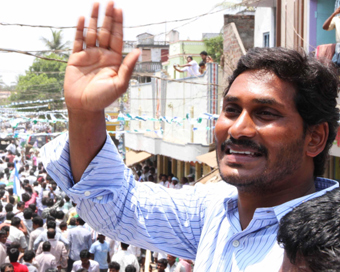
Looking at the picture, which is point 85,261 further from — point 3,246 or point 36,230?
point 36,230

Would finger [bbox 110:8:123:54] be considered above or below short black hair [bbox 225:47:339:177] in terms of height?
above

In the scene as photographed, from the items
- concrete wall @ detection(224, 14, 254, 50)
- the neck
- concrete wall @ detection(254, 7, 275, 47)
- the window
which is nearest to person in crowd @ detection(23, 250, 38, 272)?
the neck

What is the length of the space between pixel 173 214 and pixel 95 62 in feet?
2.45

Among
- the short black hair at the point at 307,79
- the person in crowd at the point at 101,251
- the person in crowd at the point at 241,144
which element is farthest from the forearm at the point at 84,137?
the person in crowd at the point at 101,251

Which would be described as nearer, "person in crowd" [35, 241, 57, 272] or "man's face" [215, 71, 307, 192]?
"man's face" [215, 71, 307, 192]

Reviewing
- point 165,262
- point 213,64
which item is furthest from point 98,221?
point 213,64

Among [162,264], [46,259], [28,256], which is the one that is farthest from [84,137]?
[46,259]

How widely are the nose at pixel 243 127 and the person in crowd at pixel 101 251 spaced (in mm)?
6192

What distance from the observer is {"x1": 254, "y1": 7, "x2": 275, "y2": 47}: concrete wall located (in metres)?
13.2

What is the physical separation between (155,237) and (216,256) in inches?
14.0

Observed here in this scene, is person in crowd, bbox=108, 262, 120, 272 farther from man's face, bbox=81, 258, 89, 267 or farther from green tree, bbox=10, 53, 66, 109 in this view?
green tree, bbox=10, 53, 66, 109

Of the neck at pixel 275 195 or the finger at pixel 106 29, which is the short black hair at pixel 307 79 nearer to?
the neck at pixel 275 195

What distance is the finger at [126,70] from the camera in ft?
5.18

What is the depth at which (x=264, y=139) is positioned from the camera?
1.63 meters
